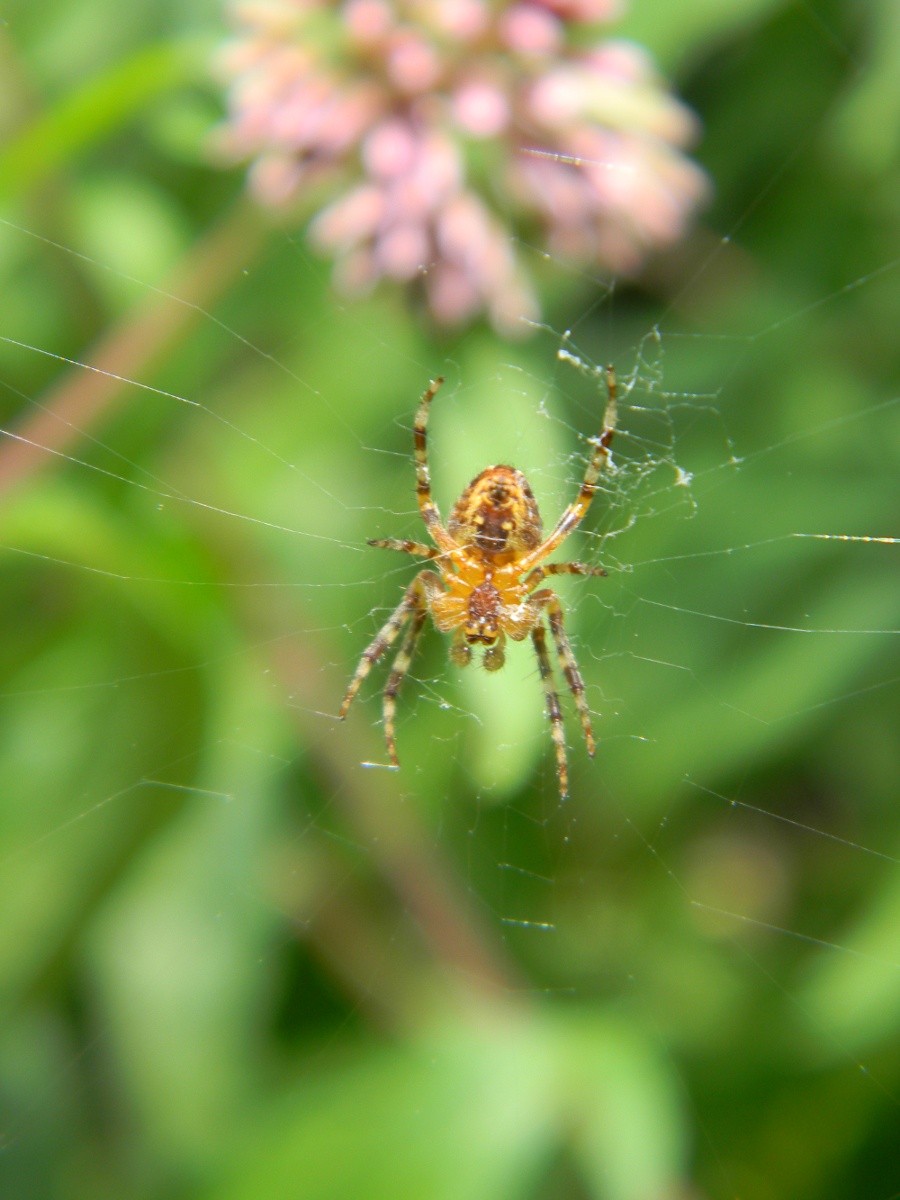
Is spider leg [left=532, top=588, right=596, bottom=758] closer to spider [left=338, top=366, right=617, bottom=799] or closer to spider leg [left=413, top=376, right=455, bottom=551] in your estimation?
spider [left=338, top=366, right=617, bottom=799]

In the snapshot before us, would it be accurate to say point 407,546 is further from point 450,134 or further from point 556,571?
point 450,134

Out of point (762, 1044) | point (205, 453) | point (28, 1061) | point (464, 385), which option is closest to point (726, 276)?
point (464, 385)

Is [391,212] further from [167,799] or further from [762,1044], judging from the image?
[762,1044]

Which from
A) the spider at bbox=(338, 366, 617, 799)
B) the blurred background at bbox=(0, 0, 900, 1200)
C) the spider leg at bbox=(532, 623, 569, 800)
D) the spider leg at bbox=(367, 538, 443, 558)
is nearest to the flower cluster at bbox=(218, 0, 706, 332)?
the blurred background at bbox=(0, 0, 900, 1200)

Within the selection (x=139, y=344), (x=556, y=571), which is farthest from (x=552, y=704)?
(x=139, y=344)

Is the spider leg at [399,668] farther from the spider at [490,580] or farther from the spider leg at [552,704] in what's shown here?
the spider leg at [552,704]
